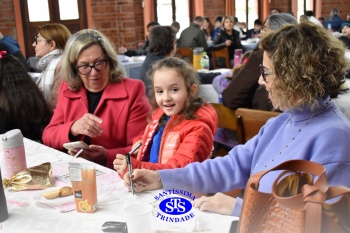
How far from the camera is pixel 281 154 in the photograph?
1358mm

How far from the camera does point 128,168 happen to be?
1494 mm

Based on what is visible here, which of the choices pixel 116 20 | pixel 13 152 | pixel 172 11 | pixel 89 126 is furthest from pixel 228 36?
pixel 13 152

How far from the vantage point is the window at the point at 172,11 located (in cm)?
895

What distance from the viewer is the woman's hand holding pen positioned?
146cm

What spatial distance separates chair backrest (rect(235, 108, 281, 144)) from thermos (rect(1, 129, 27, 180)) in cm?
106

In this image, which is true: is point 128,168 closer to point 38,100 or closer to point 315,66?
point 315,66

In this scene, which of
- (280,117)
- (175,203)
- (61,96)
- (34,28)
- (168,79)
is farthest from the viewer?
(34,28)

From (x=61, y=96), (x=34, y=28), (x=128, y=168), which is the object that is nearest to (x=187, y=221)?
(x=128, y=168)

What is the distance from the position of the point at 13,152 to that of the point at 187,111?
70 cm

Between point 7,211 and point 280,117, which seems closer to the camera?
point 7,211

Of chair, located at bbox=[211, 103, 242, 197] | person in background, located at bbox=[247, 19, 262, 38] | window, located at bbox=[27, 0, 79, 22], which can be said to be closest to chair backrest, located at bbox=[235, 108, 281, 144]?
chair, located at bbox=[211, 103, 242, 197]

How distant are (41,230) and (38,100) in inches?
58.9

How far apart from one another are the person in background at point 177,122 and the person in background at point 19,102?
0.91 m

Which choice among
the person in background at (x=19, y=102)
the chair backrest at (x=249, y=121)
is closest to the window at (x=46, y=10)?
the person in background at (x=19, y=102)
